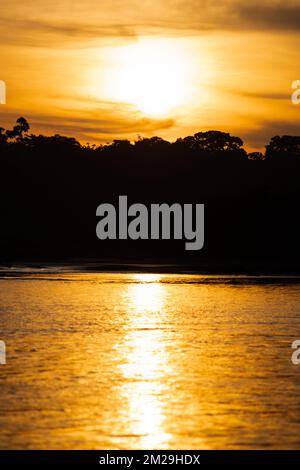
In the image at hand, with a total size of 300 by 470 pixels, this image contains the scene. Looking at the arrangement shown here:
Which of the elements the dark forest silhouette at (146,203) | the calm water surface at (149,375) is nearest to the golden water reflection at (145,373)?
the calm water surface at (149,375)

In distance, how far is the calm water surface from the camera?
80.0ft

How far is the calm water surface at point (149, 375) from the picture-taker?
2438cm

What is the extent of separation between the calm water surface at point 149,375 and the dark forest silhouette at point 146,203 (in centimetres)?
5693

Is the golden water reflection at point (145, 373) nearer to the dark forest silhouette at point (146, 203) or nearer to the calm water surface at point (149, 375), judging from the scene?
the calm water surface at point (149, 375)

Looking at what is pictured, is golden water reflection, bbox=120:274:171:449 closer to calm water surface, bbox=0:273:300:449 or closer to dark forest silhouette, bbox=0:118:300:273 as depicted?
calm water surface, bbox=0:273:300:449

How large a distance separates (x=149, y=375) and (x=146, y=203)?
471ft

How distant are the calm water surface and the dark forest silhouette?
5693 cm

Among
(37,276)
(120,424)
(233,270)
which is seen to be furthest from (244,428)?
(233,270)

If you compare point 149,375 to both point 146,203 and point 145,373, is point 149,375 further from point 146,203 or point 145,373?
point 146,203

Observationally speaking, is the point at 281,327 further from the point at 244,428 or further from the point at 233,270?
the point at 233,270

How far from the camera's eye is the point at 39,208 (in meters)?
176

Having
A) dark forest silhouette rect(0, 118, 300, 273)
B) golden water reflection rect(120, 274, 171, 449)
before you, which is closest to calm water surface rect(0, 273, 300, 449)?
golden water reflection rect(120, 274, 171, 449)

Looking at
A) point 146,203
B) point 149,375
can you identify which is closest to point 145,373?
point 149,375

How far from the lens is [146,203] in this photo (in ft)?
577
